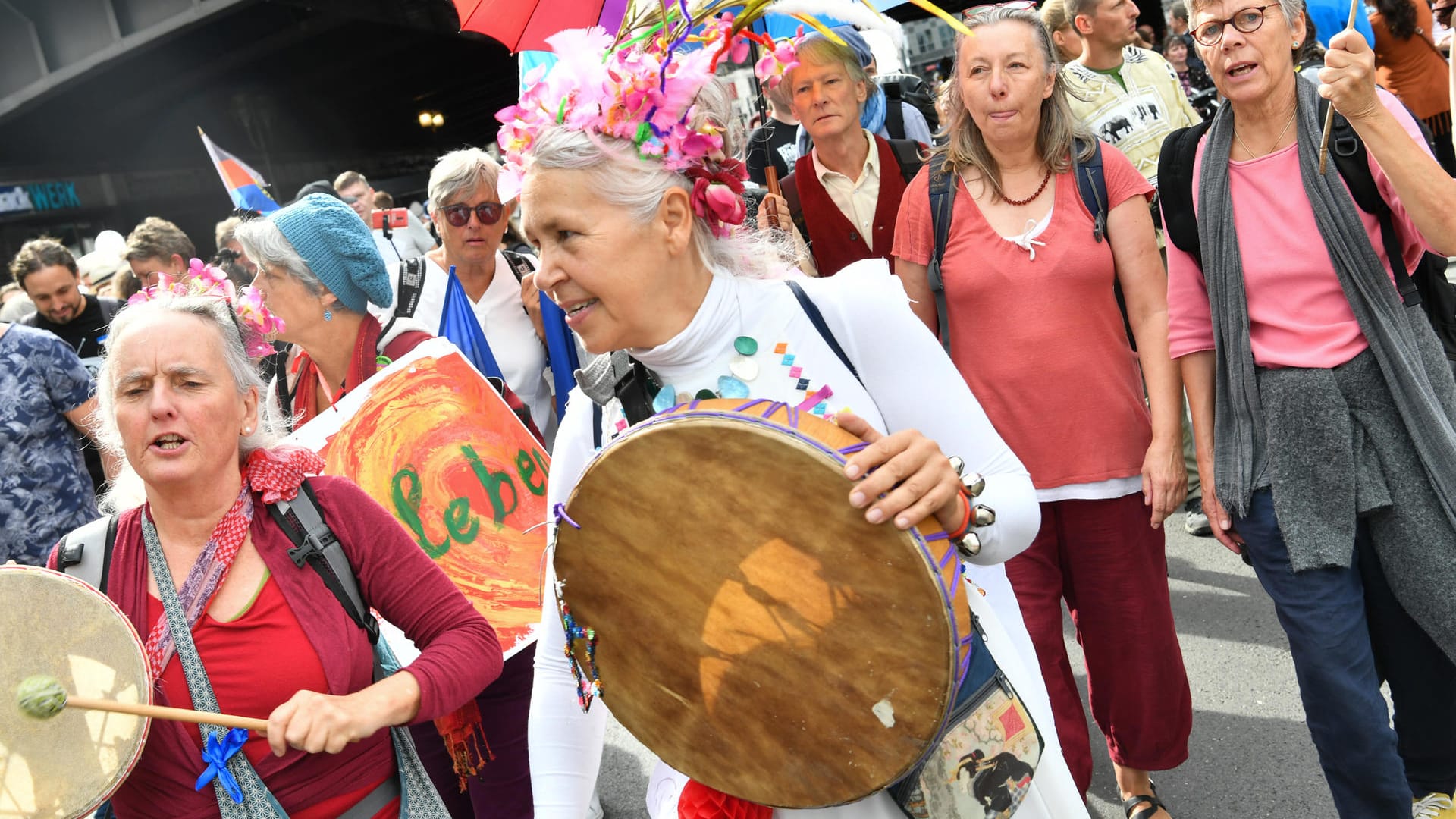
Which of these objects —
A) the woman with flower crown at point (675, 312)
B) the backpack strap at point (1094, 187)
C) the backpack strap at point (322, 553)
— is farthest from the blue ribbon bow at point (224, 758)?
the backpack strap at point (1094, 187)

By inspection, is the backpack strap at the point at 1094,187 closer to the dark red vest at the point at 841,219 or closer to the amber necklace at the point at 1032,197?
the amber necklace at the point at 1032,197

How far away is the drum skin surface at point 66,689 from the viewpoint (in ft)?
5.94

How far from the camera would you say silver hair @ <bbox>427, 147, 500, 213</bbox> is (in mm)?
4527

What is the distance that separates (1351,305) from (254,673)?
236 centimetres

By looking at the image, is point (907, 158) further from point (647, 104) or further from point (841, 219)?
point (647, 104)

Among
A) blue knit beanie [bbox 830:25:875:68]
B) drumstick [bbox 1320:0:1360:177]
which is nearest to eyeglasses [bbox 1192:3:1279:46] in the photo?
drumstick [bbox 1320:0:1360:177]

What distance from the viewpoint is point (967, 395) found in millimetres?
1931

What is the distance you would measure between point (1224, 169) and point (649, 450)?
1733mm

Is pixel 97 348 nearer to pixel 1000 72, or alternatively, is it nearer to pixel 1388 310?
pixel 1000 72

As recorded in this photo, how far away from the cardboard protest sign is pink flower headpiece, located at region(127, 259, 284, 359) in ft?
1.91

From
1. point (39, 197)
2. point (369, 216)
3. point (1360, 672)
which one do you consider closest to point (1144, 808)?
point (1360, 672)

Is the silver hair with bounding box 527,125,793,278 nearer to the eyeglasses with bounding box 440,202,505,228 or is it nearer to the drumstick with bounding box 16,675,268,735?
the drumstick with bounding box 16,675,268,735

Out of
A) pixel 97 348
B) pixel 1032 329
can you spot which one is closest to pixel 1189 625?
pixel 1032 329

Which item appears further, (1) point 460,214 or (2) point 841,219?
(1) point 460,214
